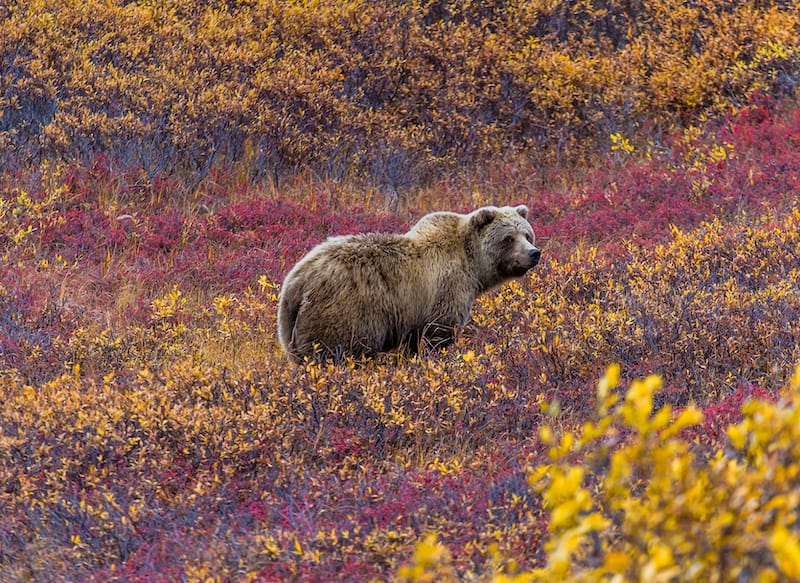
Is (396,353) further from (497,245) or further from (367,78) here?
(367,78)

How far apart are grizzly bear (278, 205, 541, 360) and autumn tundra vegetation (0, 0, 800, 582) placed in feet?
0.81

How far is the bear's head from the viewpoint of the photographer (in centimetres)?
773

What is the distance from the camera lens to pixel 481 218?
25.4ft

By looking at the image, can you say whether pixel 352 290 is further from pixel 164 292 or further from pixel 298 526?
pixel 164 292

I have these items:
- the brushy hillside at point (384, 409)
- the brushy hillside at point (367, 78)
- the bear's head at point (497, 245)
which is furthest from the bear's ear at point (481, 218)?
the brushy hillside at point (367, 78)

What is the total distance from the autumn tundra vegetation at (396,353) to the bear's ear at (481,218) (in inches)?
33.6

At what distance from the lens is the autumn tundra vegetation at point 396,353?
407cm

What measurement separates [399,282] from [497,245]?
41.5 inches

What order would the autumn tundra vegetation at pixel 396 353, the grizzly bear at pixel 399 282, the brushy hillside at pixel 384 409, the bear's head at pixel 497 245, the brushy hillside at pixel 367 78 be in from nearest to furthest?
the brushy hillside at pixel 384 409 → the autumn tundra vegetation at pixel 396 353 → the grizzly bear at pixel 399 282 → the bear's head at pixel 497 245 → the brushy hillside at pixel 367 78

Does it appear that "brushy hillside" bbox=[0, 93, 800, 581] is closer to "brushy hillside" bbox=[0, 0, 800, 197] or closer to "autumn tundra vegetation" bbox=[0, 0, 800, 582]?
"autumn tundra vegetation" bbox=[0, 0, 800, 582]

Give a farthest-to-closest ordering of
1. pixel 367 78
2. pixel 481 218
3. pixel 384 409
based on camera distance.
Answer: pixel 367 78 → pixel 481 218 → pixel 384 409

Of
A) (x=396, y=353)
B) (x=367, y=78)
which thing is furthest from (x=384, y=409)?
(x=367, y=78)

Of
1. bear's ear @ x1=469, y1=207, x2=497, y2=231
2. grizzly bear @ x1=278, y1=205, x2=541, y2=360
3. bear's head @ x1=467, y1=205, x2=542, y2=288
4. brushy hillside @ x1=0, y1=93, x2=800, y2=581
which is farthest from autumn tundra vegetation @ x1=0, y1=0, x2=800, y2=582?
bear's ear @ x1=469, y1=207, x2=497, y2=231

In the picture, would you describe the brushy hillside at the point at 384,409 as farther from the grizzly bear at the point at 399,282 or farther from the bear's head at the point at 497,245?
the bear's head at the point at 497,245
